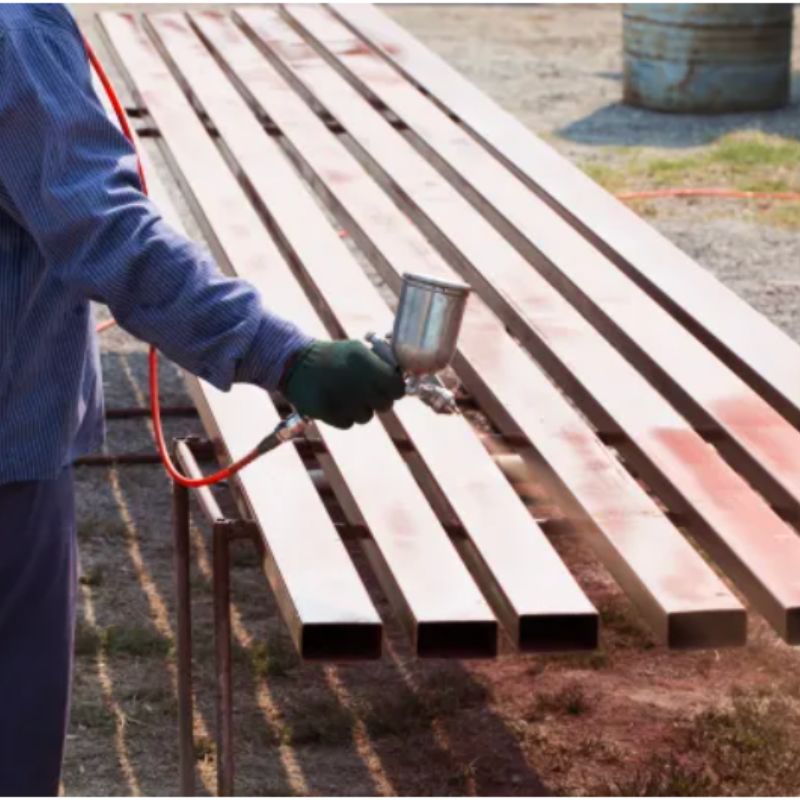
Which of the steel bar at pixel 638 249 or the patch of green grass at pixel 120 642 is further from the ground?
the steel bar at pixel 638 249

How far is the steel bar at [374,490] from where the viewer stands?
2873 mm

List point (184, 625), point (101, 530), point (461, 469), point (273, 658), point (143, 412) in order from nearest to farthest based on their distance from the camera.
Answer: point (461, 469)
point (184, 625)
point (273, 658)
point (101, 530)
point (143, 412)

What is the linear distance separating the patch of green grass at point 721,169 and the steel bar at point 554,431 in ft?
11.1

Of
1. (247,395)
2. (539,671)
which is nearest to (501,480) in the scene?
(247,395)

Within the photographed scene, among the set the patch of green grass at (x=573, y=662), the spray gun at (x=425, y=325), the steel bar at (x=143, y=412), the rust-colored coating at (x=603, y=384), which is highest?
the spray gun at (x=425, y=325)

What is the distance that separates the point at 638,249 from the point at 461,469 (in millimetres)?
1324

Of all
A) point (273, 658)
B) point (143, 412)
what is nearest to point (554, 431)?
point (273, 658)

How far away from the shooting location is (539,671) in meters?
4.63

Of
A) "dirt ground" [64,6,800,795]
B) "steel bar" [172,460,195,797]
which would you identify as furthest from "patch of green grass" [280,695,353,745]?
"steel bar" [172,460,195,797]

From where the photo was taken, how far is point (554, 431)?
354 cm

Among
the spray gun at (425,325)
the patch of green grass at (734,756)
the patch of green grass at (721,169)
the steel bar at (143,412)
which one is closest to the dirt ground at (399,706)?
the patch of green grass at (734,756)

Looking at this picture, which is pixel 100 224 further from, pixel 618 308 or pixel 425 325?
pixel 618 308

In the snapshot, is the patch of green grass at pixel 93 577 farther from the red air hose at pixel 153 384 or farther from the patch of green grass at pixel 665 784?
the patch of green grass at pixel 665 784

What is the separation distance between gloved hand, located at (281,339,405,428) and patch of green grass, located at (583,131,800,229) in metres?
5.96
